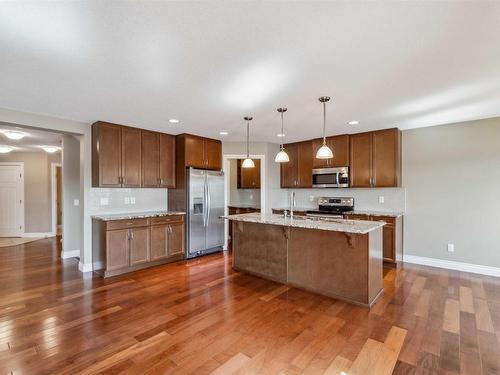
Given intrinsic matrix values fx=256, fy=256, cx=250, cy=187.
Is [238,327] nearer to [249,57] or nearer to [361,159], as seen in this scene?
[249,57]

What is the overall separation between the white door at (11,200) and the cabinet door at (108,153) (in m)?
4.71

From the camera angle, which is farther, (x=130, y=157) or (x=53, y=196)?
(x=53, y=196)

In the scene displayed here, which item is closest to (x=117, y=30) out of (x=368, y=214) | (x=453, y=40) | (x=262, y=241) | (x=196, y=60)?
(x=196, y=60)

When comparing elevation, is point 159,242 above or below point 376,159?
below

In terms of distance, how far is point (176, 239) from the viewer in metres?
4.70

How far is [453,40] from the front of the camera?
1.89 m

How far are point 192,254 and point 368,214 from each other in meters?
3.31

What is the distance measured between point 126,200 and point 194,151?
1.54 metres

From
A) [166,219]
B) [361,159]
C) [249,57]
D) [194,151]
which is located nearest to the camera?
[249,57]

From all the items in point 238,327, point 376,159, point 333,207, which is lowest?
point 238,327

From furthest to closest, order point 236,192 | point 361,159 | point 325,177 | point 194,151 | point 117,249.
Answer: point 236,192 < point 325,177 < point 194,151 < point 361,159 < point 117,249

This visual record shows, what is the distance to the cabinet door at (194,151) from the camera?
490cm

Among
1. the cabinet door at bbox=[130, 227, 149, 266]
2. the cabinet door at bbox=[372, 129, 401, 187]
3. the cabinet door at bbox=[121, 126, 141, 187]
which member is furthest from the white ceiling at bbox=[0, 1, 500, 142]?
the cabinet door at bbox=[130, 227, 149, 266]

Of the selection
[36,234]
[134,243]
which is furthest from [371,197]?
[36,234]
